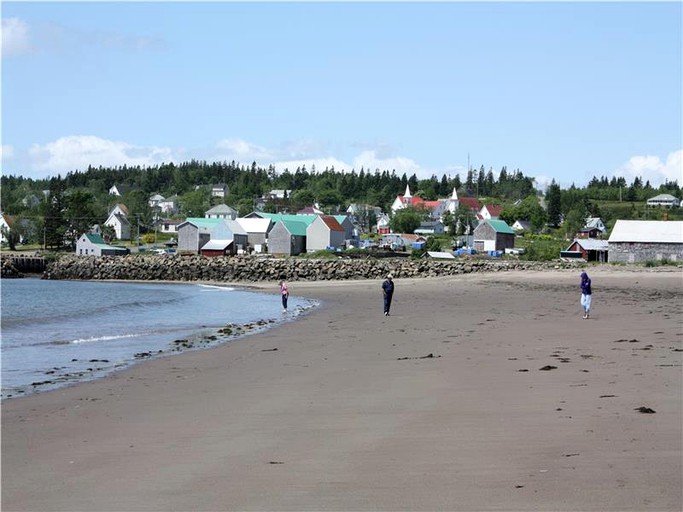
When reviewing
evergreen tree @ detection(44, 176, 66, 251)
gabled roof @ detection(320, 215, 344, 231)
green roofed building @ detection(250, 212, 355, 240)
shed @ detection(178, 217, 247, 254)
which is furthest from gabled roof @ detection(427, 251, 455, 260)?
evergreen tree @ detection(44, 176, 66, 251)

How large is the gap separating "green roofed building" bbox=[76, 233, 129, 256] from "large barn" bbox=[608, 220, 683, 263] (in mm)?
55804

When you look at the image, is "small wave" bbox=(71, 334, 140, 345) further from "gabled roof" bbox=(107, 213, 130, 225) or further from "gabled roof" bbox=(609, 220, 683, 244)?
"gabled roof" bbox=(107, 213, 130, 225)

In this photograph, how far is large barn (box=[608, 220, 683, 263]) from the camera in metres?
62.0

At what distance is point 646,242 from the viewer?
63.0m

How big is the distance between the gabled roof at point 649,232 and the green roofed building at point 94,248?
55918mm

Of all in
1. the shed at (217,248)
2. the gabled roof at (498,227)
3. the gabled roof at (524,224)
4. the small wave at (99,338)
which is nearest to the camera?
the small wave at (99,338)

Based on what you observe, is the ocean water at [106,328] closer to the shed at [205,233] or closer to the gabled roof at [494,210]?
the shed at [205,233]

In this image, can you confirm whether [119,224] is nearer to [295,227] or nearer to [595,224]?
[295,227]

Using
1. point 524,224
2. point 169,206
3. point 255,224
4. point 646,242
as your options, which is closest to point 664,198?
point 524,224

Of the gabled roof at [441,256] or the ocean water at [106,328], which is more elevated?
the gabled roof at [441,256]

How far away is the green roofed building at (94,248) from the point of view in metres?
95.6

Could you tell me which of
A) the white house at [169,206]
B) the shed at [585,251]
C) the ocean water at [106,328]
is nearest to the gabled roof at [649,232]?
the shed at [585,251]

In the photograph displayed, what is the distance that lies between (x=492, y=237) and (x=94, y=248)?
46.0m

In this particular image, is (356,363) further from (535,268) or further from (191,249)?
(191,249)
